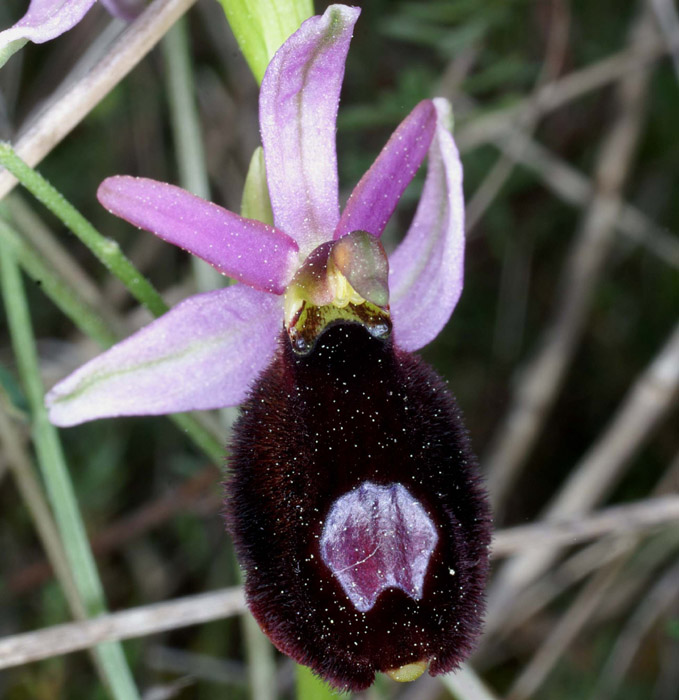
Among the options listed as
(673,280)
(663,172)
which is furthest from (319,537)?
(663,172)

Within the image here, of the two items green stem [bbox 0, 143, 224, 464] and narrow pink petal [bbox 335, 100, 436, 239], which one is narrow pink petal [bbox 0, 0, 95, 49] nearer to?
green stem [bbox 0, 143, 224, 464]

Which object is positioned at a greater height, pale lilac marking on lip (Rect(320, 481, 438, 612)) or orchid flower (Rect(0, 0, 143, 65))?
A: orchid flower (Rect(0, 0, 143, 65))

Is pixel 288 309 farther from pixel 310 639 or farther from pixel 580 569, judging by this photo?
pixel 580 569

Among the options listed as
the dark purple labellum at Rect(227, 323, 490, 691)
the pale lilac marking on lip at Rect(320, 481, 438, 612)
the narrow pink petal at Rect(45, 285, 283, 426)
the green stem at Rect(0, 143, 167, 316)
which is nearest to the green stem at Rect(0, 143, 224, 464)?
the green stem at Rect(0, 143, 167, 316)

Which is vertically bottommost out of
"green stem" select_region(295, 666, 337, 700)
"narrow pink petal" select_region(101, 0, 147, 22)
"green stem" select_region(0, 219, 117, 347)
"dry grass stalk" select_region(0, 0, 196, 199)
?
"green stem" select_region(295, 666, 337, 700)

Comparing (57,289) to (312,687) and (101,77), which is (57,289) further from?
(312,687)

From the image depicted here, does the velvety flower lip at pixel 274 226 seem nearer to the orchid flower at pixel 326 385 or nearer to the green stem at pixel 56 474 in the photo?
the orchid flower at pixel 326 385
